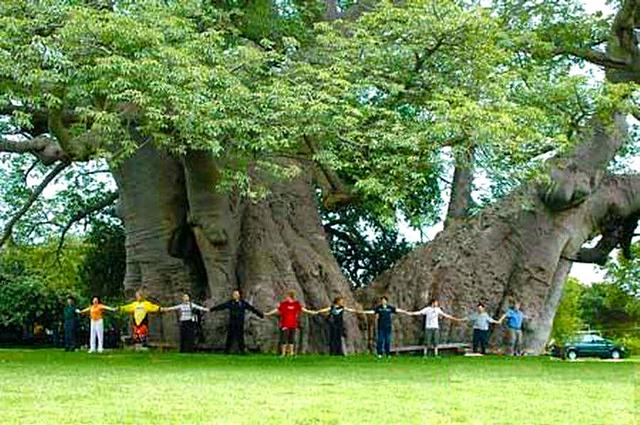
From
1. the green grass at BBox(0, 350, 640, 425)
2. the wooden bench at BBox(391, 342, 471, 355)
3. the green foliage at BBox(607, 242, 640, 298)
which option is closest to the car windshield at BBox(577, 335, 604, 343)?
the green foliage at BBox(607, 242, 640, 298)

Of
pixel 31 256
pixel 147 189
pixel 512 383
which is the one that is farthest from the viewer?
pixel 31 256

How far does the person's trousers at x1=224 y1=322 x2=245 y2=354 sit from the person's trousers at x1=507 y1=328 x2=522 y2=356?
6037 millimetres

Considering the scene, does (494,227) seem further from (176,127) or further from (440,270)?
(176,127)

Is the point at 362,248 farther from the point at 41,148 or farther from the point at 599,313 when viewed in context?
the point at 599,313

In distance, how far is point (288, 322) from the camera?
19.4 m

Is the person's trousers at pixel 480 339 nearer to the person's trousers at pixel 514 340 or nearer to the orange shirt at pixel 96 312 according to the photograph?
the person's trousers at pixel 514 340

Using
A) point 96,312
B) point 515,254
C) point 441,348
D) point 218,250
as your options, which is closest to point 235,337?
point 218,250

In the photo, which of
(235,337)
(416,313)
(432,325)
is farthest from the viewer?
(416,313)

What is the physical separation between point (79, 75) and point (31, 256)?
80.5 feet

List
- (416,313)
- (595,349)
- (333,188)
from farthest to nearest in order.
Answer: (595,349) < (416,313) < (333,188)

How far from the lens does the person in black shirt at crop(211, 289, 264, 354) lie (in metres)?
19.7

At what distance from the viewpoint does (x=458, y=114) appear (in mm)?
15414

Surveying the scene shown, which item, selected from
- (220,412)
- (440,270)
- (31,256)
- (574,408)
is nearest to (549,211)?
(440,270)

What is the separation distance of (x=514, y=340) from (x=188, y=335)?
7.18 metres
